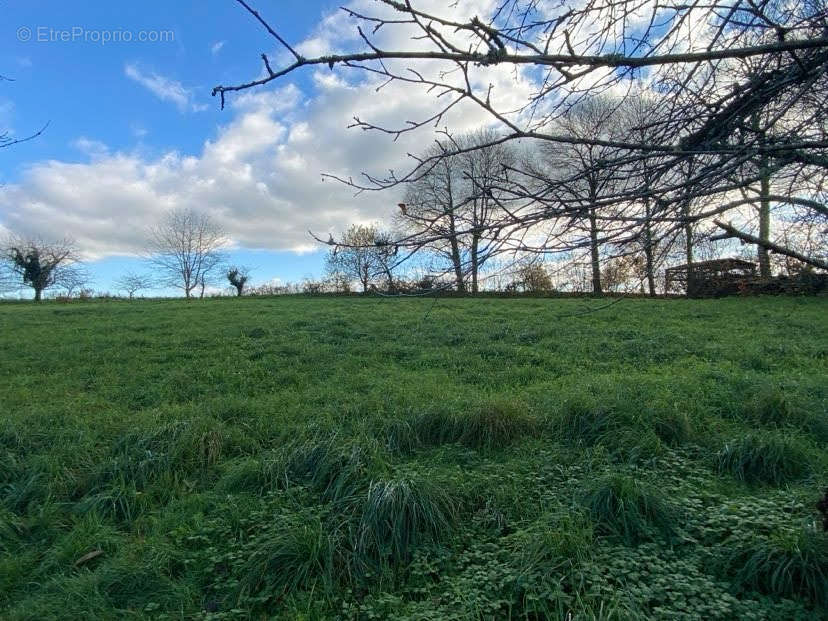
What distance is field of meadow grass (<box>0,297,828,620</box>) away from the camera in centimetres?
240

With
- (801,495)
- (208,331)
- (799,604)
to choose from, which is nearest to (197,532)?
(799,604)

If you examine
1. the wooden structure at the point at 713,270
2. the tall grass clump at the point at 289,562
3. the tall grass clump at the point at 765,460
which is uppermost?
the wooden structure at the point at 713,270

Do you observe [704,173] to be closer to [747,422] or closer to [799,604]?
[799,604]

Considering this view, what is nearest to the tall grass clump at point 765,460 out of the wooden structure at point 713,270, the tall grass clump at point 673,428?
the tall grass clump at point 673,428

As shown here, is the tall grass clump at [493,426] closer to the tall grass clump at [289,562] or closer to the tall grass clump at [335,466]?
the tall grass clump at [335,466]

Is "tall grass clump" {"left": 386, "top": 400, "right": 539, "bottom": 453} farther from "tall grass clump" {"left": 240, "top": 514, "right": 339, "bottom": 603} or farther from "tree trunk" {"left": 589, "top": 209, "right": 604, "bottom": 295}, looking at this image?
"tree trunk" {"left": 589, "top": 209, "right": 604, "bottom": 295}

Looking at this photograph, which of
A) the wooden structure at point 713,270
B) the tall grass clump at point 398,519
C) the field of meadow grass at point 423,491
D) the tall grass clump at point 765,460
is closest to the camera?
the field of meadow grass at point 423,491

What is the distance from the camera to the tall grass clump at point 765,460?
342 centimetres

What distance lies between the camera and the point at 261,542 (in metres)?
2.79

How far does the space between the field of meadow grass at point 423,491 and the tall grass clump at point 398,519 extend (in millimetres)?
12

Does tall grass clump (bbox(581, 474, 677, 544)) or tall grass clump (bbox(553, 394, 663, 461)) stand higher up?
tall grass clump (bbox(553, 394, 663, 461))

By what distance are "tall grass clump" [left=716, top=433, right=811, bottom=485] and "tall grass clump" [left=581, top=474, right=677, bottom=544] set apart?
100 cm

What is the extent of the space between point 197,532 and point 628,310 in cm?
1135

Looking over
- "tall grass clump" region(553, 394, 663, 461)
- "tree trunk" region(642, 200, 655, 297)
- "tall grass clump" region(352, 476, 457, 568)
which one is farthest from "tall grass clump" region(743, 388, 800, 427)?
"tall grass clump" region(352, 476, 457, 568)
